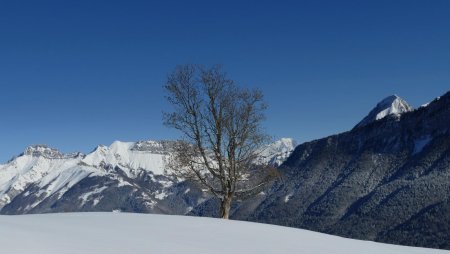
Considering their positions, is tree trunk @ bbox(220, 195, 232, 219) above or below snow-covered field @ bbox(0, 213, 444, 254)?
above

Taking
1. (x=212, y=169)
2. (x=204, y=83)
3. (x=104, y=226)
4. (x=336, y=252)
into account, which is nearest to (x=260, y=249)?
(x=336, y=252)

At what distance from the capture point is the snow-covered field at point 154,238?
40.8 ft

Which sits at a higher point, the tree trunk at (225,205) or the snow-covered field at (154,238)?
the tree trunk at (225,205)

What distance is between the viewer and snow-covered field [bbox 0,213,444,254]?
40.8 feet

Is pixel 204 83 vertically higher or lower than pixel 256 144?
higher

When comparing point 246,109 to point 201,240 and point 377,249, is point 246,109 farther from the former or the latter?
point 201,240

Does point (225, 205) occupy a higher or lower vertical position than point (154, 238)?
higher

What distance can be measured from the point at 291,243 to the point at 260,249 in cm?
183

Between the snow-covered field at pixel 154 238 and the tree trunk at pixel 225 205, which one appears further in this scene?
the tree trunk at pixel 225 205

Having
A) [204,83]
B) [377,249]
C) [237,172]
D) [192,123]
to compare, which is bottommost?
[377,249]

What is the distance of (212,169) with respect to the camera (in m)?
29.9

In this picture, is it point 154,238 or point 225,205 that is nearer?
point 154,238

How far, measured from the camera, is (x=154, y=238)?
14.7 meters

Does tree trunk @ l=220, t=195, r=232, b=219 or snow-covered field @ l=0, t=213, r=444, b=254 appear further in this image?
tree trunk @ l=220, t=195, r=232, b=219
